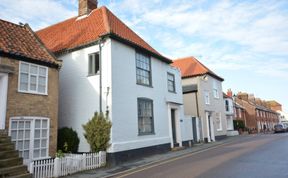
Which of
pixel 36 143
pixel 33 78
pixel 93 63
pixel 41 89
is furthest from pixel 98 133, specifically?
pixel 93 63

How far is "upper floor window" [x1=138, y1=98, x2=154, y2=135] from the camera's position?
1715cm

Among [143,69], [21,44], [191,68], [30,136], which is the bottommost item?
[30,136]

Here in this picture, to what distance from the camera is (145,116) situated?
17719 millimetres

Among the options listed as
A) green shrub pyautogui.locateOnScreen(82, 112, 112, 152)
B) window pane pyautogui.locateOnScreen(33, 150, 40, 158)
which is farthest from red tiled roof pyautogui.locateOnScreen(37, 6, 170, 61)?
window pane pyautogui.locateOnScreen(33, 150, 40, 158)

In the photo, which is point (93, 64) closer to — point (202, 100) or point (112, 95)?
point (112, 95)

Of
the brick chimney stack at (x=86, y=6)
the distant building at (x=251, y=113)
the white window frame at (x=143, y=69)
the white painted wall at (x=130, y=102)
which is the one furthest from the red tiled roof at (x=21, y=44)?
the distant building at (x=251, y=113)

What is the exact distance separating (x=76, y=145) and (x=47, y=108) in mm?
3221

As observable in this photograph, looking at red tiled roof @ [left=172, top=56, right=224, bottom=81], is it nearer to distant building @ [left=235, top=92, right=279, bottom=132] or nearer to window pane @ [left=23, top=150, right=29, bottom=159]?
window pane @ [left=23, top=150, right=29, bottom=159]

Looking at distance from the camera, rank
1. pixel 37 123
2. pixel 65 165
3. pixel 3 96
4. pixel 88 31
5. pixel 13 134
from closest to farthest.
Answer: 1. pixel 65 165
2. pixel 3 96
3. pixel 13 134
4. pixel 37 123
5. pixel 88 31

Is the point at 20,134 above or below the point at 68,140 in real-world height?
above

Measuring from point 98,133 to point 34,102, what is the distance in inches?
145

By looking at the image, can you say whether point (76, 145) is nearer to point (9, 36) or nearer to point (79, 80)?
point (79, 80)

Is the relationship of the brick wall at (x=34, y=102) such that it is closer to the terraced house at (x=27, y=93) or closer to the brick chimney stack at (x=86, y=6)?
the terraced house at (x=27, y=93)

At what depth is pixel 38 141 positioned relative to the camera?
1299 cm
